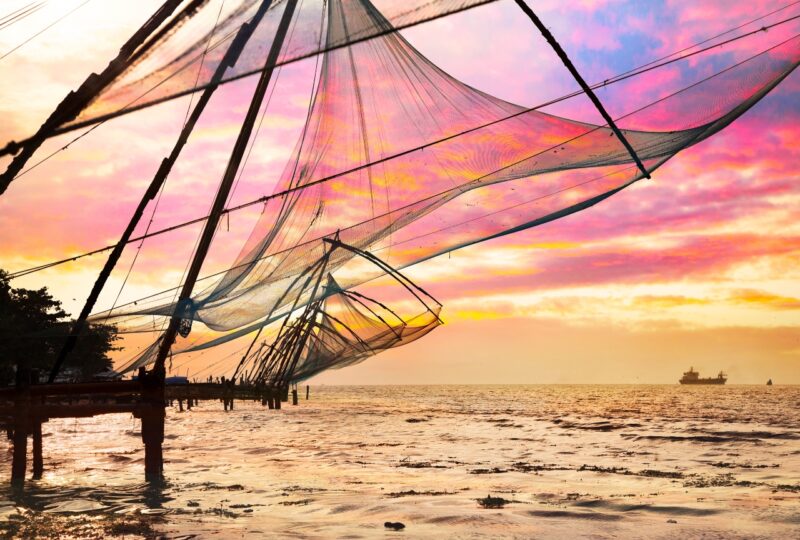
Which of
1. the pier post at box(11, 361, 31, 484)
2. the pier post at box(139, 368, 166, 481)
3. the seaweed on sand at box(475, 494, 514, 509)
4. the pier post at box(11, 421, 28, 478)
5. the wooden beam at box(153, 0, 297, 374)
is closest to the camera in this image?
the wooden beam at box(153, 0, 297, 374)

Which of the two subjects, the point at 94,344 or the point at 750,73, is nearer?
the point at 750,73

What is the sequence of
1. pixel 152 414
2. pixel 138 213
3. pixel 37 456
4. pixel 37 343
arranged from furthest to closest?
1. pixel 37 343
2. pixel 37 456
3. pixel 152 414
4. pixel 138 213

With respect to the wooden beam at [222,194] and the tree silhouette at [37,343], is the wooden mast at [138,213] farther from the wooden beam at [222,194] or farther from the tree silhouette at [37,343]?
the tree silhouette at [37,343]

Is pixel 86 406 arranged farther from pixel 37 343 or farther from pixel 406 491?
pixel 37 343

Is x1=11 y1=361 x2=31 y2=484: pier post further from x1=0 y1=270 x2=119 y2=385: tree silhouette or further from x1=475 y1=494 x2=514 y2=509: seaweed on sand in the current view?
x1=0 y1=270 x2=119 y2=385: tree silhouette

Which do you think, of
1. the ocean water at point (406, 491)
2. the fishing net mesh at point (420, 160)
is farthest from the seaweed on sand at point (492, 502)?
the fishing net mesh at point (420, 160)

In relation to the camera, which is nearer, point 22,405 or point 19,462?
point 22,405

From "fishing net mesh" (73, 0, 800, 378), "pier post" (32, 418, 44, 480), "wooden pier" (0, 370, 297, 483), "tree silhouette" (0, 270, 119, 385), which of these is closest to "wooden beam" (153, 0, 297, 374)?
"fishing net mesh" (73, 0, 800, 378)

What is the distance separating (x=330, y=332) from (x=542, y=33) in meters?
20.6

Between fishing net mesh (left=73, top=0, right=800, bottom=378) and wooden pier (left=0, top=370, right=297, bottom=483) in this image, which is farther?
wooden pier (left=0, top=370, right=297, bottom=483)

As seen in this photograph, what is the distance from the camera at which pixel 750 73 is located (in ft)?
26.5

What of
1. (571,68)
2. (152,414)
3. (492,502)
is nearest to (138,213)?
(152,414)

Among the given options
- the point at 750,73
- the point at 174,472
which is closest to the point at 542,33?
the point at 750,73

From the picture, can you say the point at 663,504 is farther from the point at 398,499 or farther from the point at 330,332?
the point at 330,332
